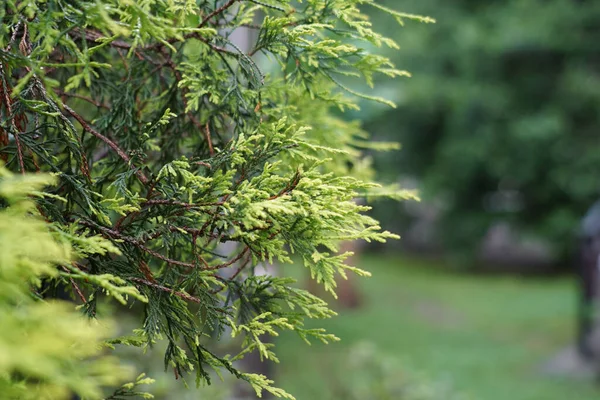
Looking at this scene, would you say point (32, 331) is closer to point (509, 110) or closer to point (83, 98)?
point (83, 98)

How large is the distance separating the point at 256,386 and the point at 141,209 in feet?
2.36

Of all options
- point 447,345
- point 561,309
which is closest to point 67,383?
point 447,345

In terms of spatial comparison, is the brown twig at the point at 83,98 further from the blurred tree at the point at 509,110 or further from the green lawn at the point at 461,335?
the blurred tree at the point at 509,110

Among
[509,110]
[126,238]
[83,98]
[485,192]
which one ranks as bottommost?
[126,238]

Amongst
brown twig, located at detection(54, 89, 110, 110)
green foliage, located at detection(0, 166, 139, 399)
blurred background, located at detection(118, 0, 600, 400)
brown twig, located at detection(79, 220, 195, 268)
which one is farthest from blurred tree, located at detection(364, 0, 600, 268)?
green foliage, located at detection(0, 166, 139, 399)

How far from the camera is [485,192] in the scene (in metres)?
18.9

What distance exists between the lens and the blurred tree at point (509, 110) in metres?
16.2

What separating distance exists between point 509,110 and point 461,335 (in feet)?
23.3

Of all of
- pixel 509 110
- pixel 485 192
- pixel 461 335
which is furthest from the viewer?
pixel 485 192

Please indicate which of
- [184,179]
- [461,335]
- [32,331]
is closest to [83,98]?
[184,179]

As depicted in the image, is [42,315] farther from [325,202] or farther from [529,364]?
[529,364]

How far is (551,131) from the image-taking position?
51.6 ft

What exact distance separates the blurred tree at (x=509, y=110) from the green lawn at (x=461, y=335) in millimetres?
2015

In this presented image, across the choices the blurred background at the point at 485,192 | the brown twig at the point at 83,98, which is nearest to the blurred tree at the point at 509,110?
the blurred background at the point at 485,192
